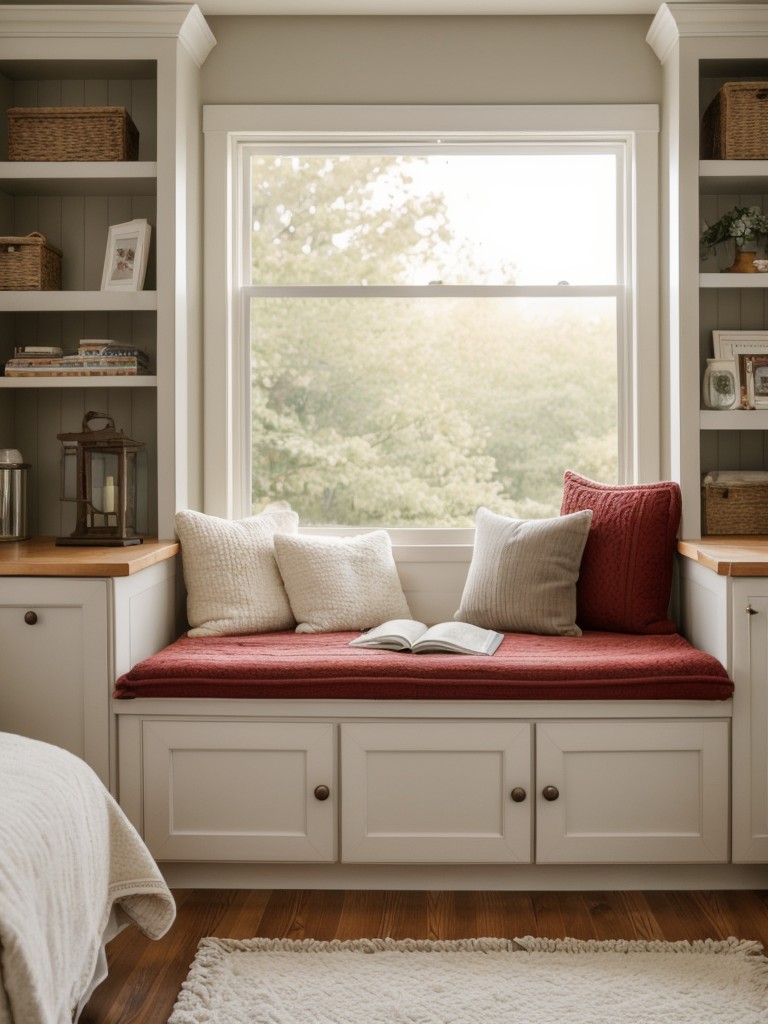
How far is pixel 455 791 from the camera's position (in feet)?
8.11

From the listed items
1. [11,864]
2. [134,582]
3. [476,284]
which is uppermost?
[476,284]

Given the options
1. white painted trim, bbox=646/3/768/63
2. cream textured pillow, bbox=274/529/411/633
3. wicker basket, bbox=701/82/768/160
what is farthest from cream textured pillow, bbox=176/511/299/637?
white painted trim, bbox=646/3/768/63

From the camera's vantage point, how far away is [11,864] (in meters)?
1.50

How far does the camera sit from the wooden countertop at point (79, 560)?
2443 mm

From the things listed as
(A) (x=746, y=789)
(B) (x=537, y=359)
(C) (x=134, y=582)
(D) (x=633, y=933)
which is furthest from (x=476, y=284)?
(D) (x=633, y=933)

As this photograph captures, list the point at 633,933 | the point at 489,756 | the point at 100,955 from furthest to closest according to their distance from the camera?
the point at 489,756, the point at 633,933, the point at 100,955

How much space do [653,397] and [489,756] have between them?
145 centimetres

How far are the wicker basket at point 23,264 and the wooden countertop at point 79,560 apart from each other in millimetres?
877

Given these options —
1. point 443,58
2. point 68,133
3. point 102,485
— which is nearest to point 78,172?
point 68,133

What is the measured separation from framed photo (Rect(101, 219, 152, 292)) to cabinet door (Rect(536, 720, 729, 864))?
1.90 metres

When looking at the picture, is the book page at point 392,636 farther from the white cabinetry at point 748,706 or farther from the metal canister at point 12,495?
the metal canister at point 12,495

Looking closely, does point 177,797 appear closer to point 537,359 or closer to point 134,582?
point 134,582

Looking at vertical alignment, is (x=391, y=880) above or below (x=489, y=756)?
below

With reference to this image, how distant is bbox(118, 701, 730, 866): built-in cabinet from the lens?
97.3 inches
